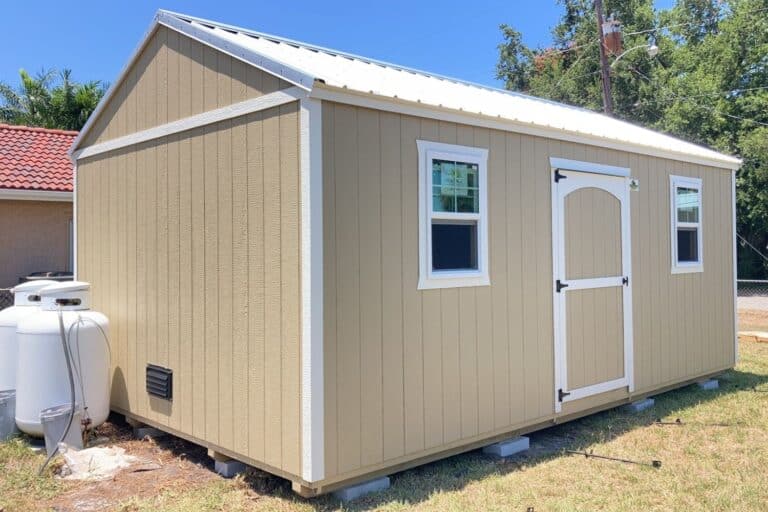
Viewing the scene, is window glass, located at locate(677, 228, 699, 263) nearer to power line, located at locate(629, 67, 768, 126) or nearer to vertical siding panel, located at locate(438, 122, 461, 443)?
vertical siding panel, located at locate(438, 122, 461, 443)

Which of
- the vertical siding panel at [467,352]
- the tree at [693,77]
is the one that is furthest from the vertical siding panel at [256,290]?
the tree at [693,77]

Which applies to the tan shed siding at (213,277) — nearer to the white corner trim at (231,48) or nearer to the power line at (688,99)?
the white corner trim at (231,48)

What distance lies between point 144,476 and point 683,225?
218 inches

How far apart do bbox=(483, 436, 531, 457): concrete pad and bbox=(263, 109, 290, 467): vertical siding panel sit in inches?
65.1

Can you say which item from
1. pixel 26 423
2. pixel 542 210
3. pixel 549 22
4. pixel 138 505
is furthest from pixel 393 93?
pixel 549 22

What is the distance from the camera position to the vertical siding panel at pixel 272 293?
12.6ft

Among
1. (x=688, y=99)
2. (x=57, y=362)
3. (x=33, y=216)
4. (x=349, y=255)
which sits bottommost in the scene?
(x=57, y=362)

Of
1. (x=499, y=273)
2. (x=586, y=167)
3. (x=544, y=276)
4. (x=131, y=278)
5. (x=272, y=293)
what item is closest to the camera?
(x=272, y=293)

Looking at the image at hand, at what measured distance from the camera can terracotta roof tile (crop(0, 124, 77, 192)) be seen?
367 inches

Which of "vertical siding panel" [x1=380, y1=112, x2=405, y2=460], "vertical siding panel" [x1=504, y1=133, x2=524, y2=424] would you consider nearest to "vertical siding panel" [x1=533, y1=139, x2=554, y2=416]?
"vertical siding panel" [x1=504, y1=133, x2=524, y2=424]

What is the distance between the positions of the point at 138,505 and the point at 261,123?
2347mm

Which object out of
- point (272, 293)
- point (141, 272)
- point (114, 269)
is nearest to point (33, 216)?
point (114, 269)

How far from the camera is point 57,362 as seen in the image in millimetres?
4848

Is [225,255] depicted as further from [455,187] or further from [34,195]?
[34,195]
